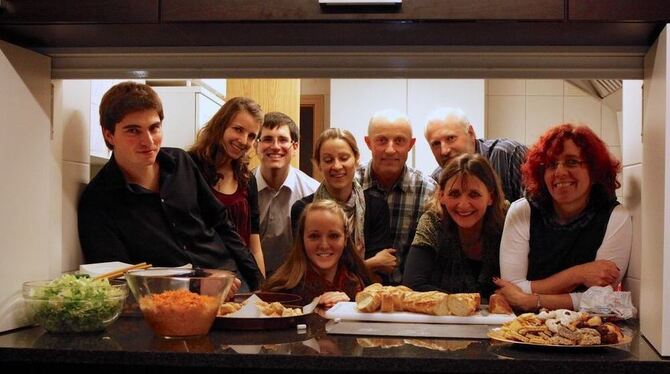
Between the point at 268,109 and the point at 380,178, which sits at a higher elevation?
the point at 268,109

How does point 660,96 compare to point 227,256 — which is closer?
point 660,96

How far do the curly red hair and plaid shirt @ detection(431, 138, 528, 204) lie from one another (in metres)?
0.75

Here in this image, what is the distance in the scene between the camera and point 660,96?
137 cm

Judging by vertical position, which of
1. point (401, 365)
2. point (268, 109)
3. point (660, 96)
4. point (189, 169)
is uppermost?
point (268, 109)

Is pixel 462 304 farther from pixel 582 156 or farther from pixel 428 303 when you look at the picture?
pixel 582 156

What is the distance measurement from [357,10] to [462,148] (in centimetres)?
143

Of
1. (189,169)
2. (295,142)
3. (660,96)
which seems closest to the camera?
(660,96)

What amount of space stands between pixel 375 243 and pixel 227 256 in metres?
0.66

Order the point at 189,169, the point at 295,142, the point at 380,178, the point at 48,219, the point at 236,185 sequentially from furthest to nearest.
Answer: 1. the point at 295,142
2. the point at 380,178
3. the point at 236,185
4. the point at 189,169
5. the point at 48,219

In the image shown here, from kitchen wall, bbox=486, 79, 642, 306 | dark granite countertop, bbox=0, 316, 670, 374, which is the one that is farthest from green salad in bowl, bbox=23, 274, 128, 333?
kitchen wall, bbox=486, 79, 642, 306

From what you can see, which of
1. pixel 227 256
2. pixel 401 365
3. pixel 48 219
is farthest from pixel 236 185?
pixel 401 365

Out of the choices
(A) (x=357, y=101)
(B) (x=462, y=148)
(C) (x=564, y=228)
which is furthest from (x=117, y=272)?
(A) (x=357, y=101)

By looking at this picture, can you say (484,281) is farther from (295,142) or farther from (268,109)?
(268,109)

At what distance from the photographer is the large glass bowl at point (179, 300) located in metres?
1.44
